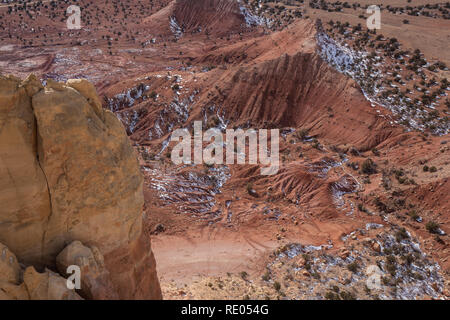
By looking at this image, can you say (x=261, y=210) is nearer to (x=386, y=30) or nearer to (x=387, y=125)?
(x=387, y=125)

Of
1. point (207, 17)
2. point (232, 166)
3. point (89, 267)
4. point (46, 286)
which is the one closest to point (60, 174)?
point (89, 267)

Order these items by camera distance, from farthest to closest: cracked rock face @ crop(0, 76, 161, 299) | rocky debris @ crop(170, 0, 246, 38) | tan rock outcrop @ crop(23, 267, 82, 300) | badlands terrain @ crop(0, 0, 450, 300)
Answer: rocky debris @ crop(170, 0, 246, 38)
badlands terrain @ crop(0, 0, 450, 300)
cracked rock face @ crop(0, 76, 161, 299)
tan rock outcrop @ crop(23, 267, 82, 300)

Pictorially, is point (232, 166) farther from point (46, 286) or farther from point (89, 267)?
point (46, 286)

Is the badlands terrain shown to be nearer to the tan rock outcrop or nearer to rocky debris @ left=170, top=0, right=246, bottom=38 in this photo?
the tan rock outcrop

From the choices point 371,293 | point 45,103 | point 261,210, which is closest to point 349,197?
point 261,210

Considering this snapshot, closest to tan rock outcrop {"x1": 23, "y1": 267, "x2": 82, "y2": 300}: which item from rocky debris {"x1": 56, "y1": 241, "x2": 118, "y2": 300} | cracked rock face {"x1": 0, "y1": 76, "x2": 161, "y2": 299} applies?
rocky debris {"x1": 56, "y1": 241, "x2": 118, "y2": 300}

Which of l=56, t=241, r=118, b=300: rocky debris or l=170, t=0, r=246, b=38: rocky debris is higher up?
l=170, t=0, r=246, b=38: rocky debris

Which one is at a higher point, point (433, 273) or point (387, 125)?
point (387, 125)
